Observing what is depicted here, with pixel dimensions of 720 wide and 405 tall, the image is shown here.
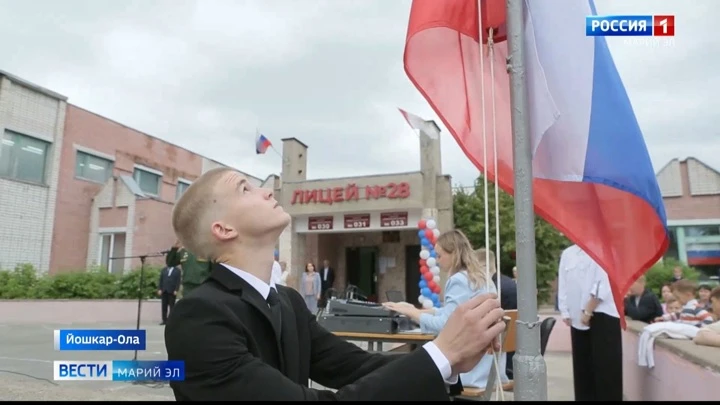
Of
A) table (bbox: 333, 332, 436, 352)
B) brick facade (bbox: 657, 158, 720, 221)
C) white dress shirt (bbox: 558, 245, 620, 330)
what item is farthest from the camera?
brick facade (bbox: 657, 158, 720, 221)

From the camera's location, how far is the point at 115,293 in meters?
14.8

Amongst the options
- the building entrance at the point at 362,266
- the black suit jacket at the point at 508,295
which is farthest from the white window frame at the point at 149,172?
the black suit jacket at the point at 508,295

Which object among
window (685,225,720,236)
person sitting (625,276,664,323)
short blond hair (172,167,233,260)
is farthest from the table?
window (685,225,720,236)

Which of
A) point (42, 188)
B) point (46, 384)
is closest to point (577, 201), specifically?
point (46, 384)

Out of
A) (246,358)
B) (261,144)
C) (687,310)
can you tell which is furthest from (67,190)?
(246,358)

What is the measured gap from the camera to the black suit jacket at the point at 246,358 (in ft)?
3.27

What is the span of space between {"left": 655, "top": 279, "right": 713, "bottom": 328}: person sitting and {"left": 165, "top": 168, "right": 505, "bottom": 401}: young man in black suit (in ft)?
15.2

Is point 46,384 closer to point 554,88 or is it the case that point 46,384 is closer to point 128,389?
point 128,389

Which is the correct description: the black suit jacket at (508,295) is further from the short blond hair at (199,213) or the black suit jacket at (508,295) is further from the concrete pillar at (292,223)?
the concrete pillar at (292,223)

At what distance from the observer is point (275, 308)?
4.28ft

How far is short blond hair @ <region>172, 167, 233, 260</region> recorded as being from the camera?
137 centimetres

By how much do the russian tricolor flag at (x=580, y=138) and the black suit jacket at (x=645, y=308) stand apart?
5.09m
